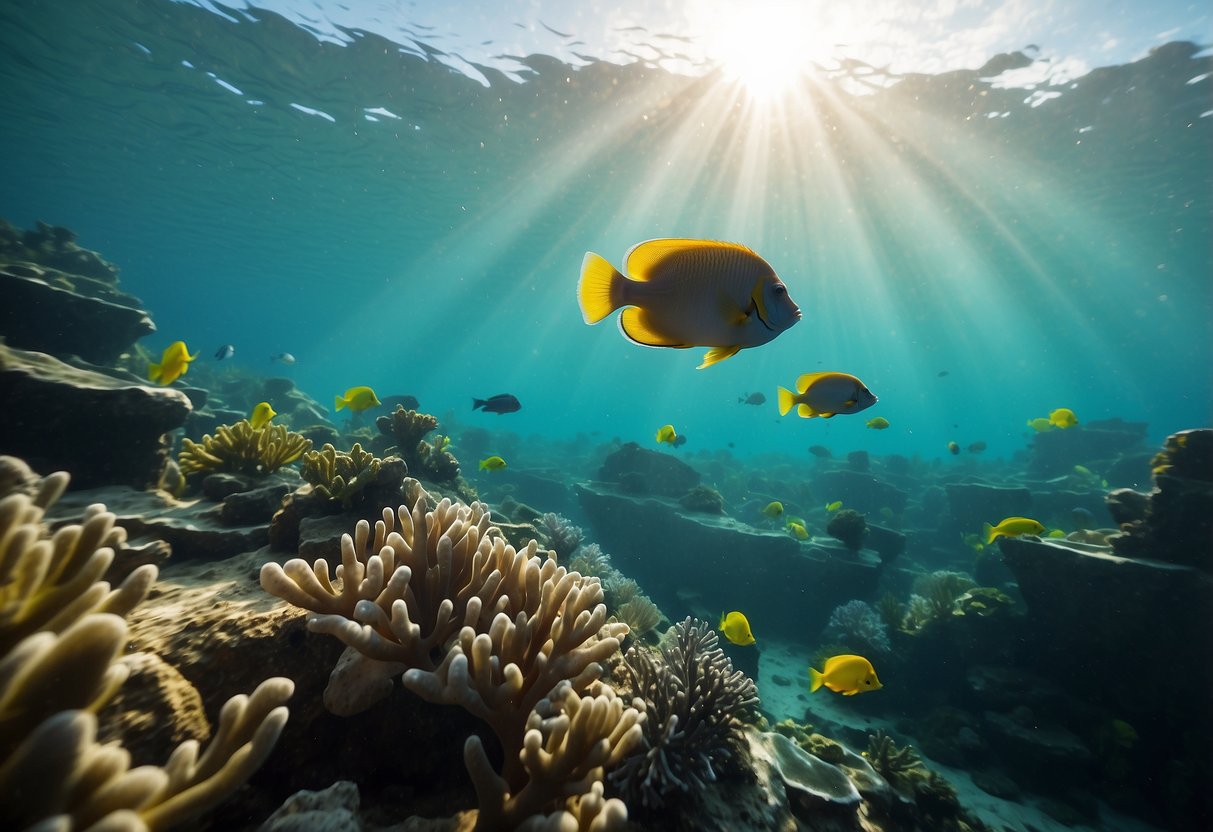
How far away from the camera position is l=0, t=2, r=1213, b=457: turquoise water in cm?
1609

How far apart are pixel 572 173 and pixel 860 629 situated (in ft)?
74.1

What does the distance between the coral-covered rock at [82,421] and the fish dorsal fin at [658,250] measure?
574 centimetres

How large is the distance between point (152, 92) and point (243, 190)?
8317 millimetres

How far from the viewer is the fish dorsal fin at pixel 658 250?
1.99 meters

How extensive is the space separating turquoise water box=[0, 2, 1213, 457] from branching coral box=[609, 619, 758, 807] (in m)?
19.0

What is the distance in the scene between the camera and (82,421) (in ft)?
14.9

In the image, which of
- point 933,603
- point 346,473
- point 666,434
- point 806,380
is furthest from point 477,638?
point 933,603

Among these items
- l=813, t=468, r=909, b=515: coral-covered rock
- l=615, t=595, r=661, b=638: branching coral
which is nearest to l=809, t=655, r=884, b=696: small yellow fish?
l=615, t=595, r=661, b=638: branching coral

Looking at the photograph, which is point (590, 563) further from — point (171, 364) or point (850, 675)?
point (171, 364)

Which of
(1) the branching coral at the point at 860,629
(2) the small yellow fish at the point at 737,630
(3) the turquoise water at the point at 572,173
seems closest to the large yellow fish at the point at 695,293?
(2) the small yellow fish at the point at 737,630

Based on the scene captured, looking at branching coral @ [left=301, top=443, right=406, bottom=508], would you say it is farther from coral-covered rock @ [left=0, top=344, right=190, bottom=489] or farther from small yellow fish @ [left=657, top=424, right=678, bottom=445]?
small yellow fish @ [left=657, top=424, right=678, bottom=445]

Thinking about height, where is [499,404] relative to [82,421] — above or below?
above

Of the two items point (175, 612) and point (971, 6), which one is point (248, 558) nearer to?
point (175, 612)

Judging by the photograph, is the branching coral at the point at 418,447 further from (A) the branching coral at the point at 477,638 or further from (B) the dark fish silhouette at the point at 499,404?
(A) the branching coral at the point at 477,638
